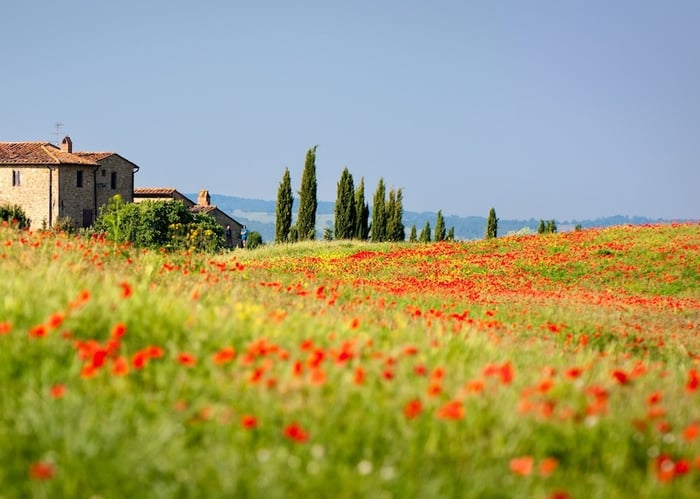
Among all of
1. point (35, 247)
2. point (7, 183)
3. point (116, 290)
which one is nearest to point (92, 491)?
point (116, 290)

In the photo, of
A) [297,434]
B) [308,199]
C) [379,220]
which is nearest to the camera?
[297,434]

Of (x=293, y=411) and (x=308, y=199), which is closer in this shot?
(x=293, y=411)

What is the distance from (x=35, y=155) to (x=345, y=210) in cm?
2614

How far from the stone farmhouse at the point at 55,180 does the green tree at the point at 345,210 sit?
2117 centimetres

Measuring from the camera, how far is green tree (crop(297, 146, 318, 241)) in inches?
2576

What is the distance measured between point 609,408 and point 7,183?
69.9 metres

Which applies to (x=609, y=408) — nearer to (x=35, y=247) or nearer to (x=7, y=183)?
(x=35, y=247)

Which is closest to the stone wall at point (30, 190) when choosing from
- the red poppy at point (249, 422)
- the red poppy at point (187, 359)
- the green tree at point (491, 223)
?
the green tree at point (491, 223)

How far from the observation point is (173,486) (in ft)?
16.4

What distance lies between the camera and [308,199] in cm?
6562

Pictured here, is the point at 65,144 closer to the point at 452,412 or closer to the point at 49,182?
the point at 49,182

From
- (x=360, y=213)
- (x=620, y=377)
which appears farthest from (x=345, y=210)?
(x=620, y=377)

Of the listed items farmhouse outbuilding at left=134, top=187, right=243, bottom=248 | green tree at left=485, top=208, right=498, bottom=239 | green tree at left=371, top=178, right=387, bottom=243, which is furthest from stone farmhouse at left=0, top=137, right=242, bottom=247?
green tree at left=485, top=208, right=498, bottom=239

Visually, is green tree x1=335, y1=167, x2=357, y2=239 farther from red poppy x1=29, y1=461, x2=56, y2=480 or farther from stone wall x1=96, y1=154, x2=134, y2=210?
red poppy x1=29, y1=461, x2=56, y2=480
